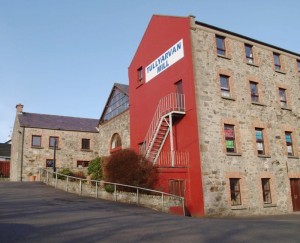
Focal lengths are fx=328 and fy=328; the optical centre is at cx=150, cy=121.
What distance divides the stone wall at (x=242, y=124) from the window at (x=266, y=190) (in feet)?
0.74

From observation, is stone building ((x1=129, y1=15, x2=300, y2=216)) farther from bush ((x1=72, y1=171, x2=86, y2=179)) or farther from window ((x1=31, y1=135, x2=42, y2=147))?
window ((x1=31, y1=135, x2=42, y2=147))

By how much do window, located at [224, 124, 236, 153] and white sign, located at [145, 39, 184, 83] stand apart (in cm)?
481

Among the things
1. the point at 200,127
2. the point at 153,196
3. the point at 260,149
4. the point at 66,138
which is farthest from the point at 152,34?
the point at 66,138

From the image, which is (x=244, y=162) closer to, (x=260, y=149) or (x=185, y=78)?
(x=260, y=149)

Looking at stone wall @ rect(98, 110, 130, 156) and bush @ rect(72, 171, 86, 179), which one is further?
bush @ rect(72, 171, 86, 179)

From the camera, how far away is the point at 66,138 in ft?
118

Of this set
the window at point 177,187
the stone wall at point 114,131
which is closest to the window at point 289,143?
the window at point 177,187

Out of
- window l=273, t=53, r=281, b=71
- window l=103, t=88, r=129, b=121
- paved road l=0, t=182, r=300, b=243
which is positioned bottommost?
paved road l=0, t=182, r=300, b=243

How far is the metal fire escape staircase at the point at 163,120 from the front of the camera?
58.4 feet

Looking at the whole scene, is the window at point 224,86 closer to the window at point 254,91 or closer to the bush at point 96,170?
the window at point 254,91

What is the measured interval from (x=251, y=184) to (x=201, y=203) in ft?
12.2

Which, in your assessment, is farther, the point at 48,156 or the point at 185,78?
the point at 48,156

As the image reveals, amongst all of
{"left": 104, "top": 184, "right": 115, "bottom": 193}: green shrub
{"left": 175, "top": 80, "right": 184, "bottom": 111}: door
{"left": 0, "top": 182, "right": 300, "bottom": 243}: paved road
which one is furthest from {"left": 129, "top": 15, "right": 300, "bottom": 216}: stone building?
{"left": 0, "top": 182, "right": 300, "bottom": 243}: paved road

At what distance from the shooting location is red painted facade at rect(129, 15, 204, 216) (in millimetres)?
16391
